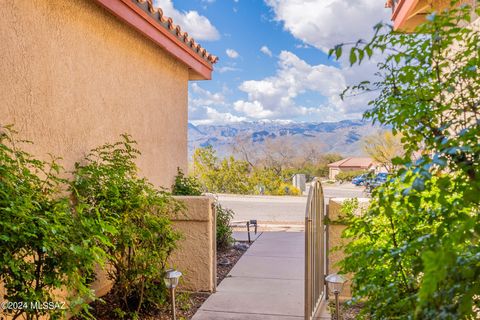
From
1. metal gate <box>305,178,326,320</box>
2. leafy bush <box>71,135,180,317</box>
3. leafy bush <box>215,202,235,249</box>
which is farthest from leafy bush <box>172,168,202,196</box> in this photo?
metal gate <box>305,178,326,320</box>

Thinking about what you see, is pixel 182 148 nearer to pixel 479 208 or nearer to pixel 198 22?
pixel 479 208

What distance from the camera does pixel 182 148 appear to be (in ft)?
26.7

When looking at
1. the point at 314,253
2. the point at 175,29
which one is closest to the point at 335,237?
the point at 314,253

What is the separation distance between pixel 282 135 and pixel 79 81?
34.1 meters

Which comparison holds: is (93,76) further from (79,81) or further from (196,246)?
(196,246)

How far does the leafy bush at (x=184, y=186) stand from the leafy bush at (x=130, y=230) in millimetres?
2618

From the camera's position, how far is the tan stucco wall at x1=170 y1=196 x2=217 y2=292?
5320mm

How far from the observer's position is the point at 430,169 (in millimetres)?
1501

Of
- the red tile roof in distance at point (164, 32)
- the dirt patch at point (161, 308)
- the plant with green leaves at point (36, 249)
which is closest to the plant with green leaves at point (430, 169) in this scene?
the plant with green leaves at point (36, 249)

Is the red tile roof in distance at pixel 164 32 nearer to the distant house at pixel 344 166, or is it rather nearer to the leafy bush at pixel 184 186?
the leafy bush at pixel 184 186

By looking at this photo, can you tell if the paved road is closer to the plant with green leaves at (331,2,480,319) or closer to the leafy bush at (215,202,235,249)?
the leafy bush at (215,202,235,249)

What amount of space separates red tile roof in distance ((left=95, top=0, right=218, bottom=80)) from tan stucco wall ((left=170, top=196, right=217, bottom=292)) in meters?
2.32

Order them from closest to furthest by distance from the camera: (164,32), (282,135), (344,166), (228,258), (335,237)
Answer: (335,237) < (164,32) < (228,258) < (344,166) < (282,135)

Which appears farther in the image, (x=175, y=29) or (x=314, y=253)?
(x=175, y=29)
